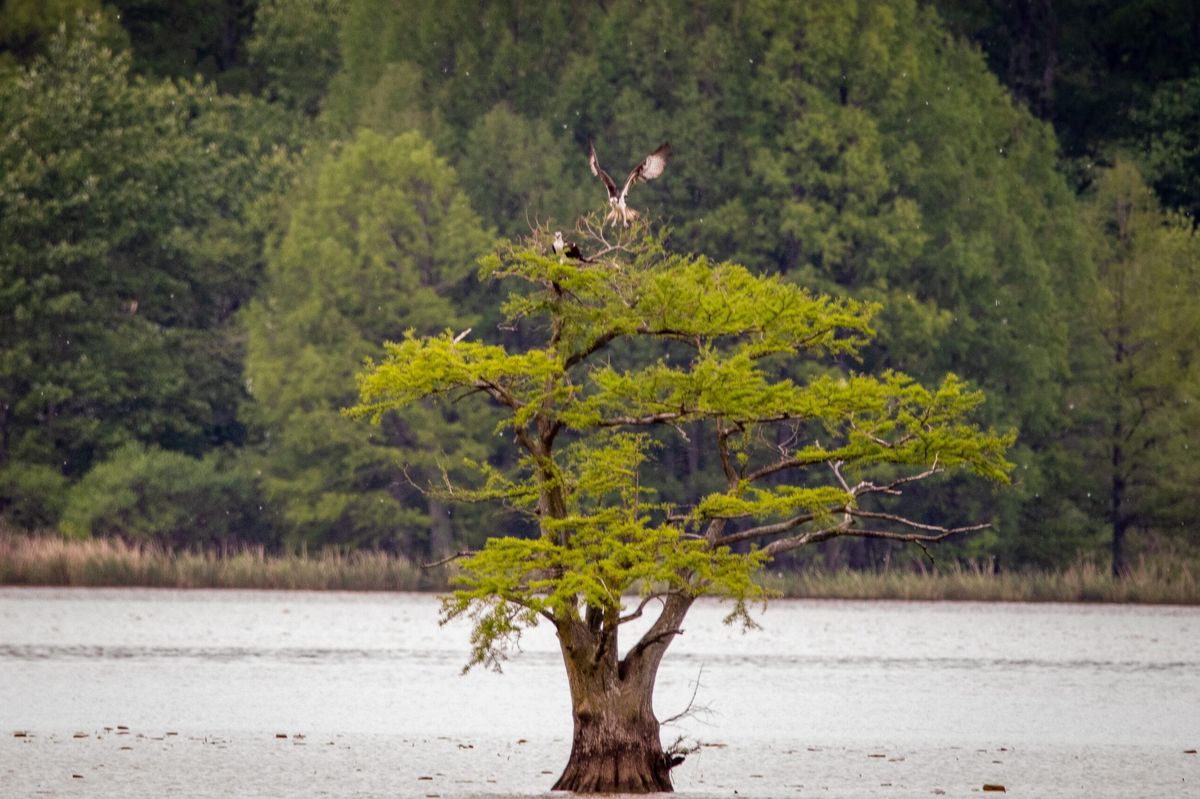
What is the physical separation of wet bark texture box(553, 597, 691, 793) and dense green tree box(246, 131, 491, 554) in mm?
35604

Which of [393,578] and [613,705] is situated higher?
[393,578]

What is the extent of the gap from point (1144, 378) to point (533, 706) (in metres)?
27.8

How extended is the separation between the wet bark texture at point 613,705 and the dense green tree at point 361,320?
3560 centimetres

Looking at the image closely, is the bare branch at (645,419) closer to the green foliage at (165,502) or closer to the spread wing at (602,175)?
the spread wing at (602,175)

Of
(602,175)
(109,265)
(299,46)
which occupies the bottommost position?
(602,175)

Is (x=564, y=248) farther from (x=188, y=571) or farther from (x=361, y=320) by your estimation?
(x=361, y=320)

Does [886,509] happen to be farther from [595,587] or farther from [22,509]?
[595,587]

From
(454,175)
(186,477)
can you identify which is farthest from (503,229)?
(186,477)

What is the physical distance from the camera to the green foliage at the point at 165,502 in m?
55.7

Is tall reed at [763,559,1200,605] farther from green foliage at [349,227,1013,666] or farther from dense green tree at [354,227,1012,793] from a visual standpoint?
dense green tree at [354,227,1012,793]

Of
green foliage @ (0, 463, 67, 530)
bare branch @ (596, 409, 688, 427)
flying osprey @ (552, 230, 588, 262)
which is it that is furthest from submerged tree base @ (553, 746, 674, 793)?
green foliage @ (0, 463, 67, 530)

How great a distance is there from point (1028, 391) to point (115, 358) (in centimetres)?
2391

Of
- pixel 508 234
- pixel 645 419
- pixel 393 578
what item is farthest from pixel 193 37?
pixel 645 419

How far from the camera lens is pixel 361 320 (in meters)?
54.6
